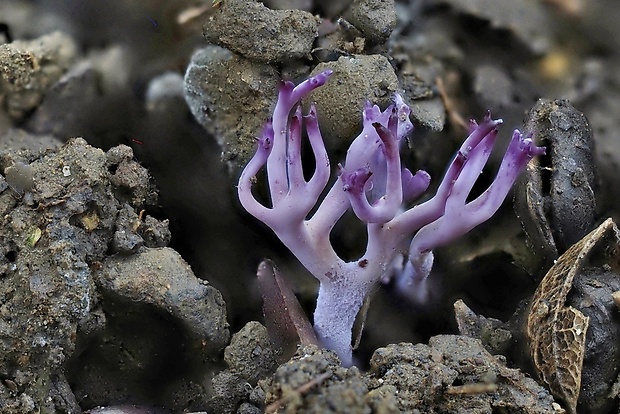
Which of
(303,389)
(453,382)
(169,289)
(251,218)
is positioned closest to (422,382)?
(453,382)

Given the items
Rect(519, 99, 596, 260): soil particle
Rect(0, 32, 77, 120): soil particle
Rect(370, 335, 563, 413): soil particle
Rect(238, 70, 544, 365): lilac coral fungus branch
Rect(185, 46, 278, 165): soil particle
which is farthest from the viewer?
Rect(0, 32, 77, 120): soil particle

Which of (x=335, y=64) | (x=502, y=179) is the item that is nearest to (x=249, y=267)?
(x=335, y=64)

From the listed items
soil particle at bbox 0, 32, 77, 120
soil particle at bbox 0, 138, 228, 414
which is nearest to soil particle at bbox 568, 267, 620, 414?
soil particle at bbox 0, 138, 228, 414

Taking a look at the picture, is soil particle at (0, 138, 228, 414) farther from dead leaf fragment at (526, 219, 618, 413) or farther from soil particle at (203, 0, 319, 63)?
dead leaf fragment at (526, 219, 618, 413)

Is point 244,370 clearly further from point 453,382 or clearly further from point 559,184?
point 559,184

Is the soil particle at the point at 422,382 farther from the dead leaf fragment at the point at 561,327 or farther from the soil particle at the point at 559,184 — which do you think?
the soil particle at the point at 559,184

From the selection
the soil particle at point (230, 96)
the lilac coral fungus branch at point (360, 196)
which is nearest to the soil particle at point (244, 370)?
the lilac coral fungus branch at point (360, 196)

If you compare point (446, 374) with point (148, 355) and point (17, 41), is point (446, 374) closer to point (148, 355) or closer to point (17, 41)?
point (148, 355)
